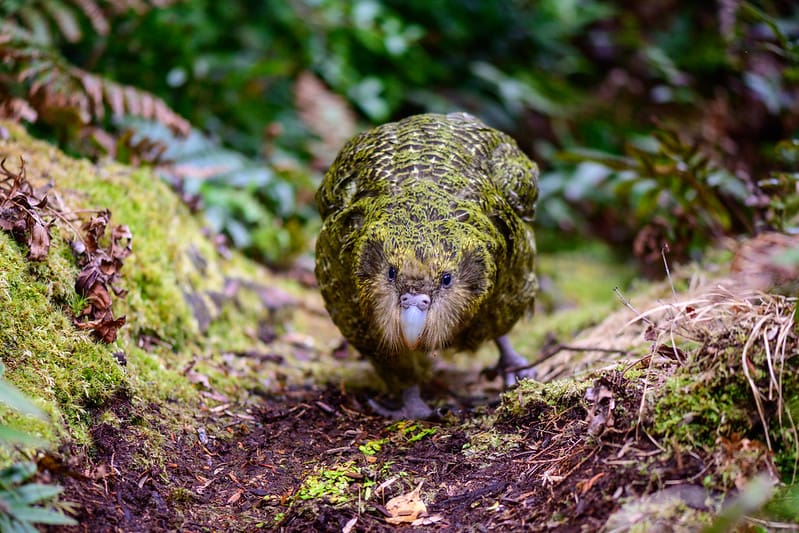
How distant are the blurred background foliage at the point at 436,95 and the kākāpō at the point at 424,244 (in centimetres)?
170

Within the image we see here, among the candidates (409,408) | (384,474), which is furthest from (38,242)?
(409,408)

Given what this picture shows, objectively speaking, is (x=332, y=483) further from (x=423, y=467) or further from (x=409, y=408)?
(x=409, y=408)

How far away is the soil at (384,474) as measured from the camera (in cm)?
295

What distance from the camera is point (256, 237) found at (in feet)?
25.0

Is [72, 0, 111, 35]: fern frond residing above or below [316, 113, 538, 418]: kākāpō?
above

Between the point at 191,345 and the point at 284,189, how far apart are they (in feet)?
10.1

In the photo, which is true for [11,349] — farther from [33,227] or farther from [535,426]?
[535,426]

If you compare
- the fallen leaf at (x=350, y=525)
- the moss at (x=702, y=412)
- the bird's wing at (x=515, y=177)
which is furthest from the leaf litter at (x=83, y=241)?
the moss at (x=702, y=412)

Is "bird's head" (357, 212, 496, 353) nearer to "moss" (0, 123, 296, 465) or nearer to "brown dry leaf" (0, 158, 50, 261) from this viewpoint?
"moss" (0, 123, 296, 465)

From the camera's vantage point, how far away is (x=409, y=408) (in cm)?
482

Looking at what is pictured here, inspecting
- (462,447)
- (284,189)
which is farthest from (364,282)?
(284,189)

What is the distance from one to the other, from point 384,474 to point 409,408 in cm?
119

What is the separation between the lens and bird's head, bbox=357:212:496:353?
4047mm

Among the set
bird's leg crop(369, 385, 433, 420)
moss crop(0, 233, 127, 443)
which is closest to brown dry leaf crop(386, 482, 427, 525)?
bird's leg crop(369, 385, 433, 420)
